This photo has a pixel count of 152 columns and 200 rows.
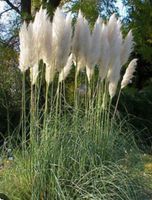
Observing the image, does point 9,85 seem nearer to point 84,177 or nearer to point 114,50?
point 114,50

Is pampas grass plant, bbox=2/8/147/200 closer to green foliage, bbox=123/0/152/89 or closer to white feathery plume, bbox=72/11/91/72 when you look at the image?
white feathery plume, bbox=72/11/91/72

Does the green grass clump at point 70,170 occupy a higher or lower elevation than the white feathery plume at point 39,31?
lower

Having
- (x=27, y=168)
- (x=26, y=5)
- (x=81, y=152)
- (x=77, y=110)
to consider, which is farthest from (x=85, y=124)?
(x=26, y=5)

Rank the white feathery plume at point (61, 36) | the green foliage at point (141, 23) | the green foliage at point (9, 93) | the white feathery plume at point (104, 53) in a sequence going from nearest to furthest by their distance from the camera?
the white feathery plume at point (61, 36), the white feathery plume at point (104, 53), the green foliage at point (9, 93), the green foliage at point (141, 23)

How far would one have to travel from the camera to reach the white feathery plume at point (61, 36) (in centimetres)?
430

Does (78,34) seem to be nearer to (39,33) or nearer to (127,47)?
(39,33)

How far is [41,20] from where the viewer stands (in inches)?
171

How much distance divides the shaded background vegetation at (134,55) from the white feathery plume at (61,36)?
3.97 m

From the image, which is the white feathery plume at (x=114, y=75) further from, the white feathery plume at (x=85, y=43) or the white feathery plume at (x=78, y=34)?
the white feathery plume at (x=78, y=34)

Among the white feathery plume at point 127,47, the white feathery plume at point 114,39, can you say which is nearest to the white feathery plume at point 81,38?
the white feathery plume at point 114,39

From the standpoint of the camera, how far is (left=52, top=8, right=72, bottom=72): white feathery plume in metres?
4.30

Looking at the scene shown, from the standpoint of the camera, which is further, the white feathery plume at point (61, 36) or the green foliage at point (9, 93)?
the green foliage at point (9, 93)

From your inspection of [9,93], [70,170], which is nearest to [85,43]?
[70,170]

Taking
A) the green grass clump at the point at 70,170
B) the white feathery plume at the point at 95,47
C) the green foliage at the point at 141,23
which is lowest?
the green grass clump at the point at 70,170
